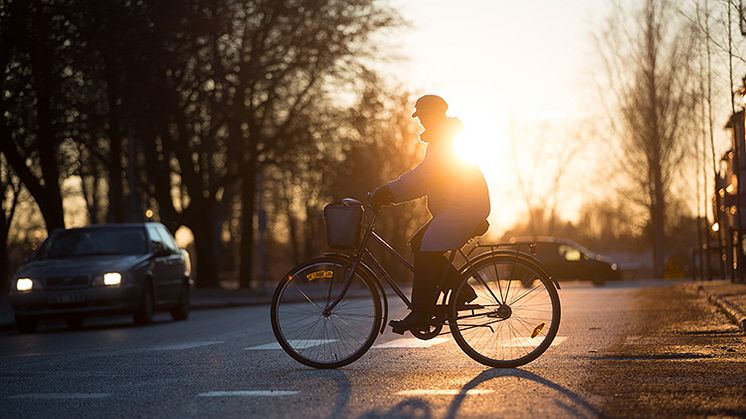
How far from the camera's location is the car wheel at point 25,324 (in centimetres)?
2005

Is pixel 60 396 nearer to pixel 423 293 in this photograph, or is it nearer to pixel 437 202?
pixel 423 293

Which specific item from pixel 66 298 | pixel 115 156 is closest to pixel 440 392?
pixel 66 298

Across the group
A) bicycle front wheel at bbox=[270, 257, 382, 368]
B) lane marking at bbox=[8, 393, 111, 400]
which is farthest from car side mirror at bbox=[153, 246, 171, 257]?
lane marking at bbox=[8, 393, 111, 400]

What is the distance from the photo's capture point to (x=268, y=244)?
101m

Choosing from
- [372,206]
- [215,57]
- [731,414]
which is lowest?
[731,414]

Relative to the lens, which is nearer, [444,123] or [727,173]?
[444,123]

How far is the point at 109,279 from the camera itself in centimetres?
2016

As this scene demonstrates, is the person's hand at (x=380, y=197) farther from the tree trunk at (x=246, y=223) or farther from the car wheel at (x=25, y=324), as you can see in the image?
the tree trunk at (x=246, y=223)

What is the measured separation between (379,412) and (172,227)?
33.6 metres

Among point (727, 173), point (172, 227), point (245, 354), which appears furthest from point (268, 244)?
point (245, 354)

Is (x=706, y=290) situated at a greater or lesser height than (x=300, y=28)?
lesser

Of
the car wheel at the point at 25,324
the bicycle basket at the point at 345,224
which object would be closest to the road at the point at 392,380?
the bicycle basket at the point at 345,224

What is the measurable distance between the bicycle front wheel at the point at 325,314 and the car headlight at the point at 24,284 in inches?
417

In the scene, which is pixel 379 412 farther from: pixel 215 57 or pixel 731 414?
pixel 215 57
